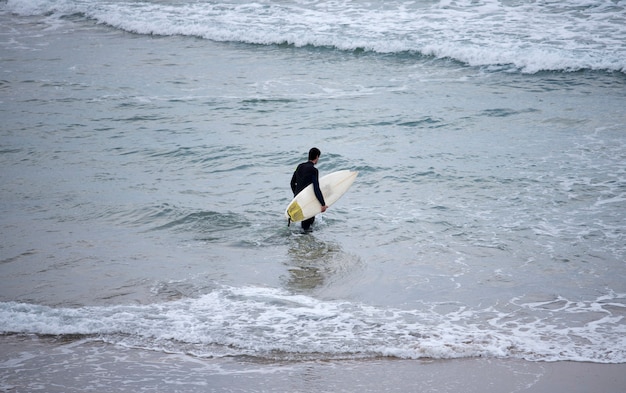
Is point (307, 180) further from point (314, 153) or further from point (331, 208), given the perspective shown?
point (331, 208)

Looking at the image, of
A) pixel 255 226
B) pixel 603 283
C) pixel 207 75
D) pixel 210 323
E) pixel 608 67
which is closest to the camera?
pixel 210 323

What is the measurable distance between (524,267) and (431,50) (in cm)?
1269

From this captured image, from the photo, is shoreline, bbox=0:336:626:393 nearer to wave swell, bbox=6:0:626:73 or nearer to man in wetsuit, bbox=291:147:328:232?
man in wetsuit, bbox=291:147:328:232

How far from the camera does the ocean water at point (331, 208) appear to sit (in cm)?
724

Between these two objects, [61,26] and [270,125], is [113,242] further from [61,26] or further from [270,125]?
[61,26]

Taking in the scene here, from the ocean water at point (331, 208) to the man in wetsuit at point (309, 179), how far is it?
1.57 feet

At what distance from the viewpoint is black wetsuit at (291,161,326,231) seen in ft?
32.3

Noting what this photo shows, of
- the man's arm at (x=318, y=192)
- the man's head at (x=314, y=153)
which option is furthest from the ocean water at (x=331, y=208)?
the man's head at (x=314, y=153)

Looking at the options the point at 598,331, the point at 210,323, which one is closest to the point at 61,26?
the point at 210,323

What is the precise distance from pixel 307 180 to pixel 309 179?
4 centimetres

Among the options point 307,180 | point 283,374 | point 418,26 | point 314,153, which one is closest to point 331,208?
point 307,180

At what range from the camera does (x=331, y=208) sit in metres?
11.1

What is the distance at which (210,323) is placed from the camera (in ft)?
24.6

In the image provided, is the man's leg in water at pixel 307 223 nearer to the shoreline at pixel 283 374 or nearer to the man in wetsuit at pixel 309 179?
the man in wetsuit at pixel 309 179
